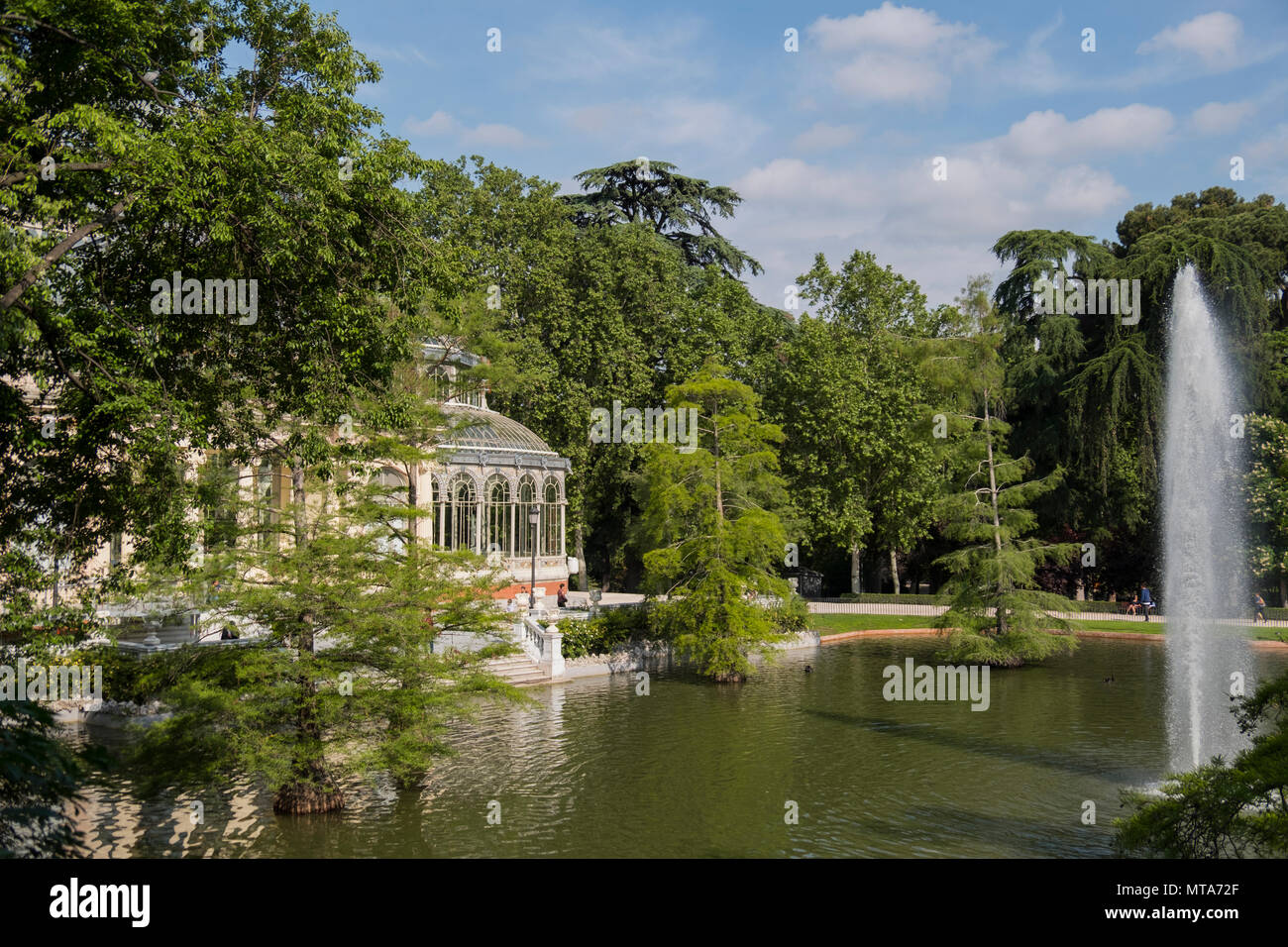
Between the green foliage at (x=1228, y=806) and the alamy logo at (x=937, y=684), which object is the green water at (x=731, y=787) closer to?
the alamy logo at (x=937, y=684)

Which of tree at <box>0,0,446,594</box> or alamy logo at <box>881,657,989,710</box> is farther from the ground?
tree at <box>0,0,446,594</box>

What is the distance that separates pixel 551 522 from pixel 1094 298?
2636 centimetres

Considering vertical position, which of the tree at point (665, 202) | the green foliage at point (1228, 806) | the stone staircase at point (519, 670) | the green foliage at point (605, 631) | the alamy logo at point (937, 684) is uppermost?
the tree at point (665, 202)

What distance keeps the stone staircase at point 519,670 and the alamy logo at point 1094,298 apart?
26031 millimetres

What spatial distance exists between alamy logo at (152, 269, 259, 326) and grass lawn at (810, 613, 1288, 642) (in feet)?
92.5

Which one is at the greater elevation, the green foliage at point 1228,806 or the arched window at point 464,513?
the arched window at point 464,513

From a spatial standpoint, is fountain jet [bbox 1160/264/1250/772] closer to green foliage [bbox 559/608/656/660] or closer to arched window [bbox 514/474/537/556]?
green foliage [bbox 559/608/656/660]

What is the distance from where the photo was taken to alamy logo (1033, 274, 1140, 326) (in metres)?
40.1

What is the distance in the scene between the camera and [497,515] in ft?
123

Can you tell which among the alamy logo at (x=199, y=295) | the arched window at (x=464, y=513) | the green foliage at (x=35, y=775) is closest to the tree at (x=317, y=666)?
the alamy logo at (x=199, y=295)

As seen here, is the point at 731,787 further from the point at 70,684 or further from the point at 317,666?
the point at 70,684

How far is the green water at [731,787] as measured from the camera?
1401 cm
